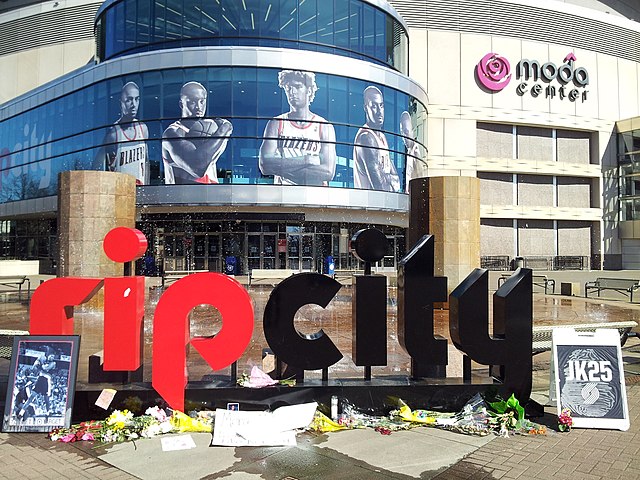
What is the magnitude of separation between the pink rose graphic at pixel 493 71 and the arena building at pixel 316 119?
18 cm

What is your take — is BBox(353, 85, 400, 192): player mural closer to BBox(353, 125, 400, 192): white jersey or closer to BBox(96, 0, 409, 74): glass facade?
BBox(353, 125, 400, 192): white jersey

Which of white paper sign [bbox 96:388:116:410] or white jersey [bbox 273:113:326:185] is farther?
white jersey [bbox 273:113:326:185]

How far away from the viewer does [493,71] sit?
43.0 meters

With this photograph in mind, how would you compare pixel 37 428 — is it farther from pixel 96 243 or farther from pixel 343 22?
pixel 343 22

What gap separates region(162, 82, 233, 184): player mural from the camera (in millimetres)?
31188

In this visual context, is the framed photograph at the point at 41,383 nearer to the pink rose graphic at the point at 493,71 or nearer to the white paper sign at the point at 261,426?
the white paper sign at the point at 261,426

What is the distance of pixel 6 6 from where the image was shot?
49.3 meters

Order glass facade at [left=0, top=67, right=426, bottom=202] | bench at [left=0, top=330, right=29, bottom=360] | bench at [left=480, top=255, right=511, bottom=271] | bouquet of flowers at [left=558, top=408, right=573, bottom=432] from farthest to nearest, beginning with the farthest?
bench at [left=480, top=255, right=511, bottom=271], glass facade at [left=0, top=67, right=426, bottom=202], bench at [left=0, top=330, right=29, bottom=360], bouquet of flowers at [left=558, top=408, right=573, bottom=432]

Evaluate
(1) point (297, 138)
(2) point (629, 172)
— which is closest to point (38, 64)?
(1) point (297, 138)

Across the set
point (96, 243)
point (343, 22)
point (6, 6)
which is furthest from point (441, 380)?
point (6, 6)

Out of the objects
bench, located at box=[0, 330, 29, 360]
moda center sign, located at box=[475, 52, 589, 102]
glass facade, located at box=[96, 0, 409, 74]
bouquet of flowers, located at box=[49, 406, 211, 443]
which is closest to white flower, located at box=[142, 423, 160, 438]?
bouquet of flowers, located at box=[49, 406, 211, 443]

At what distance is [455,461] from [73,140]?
36416 mm

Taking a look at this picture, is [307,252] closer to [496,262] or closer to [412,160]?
[412,160]

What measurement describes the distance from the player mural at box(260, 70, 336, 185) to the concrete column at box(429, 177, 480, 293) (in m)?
17.6
